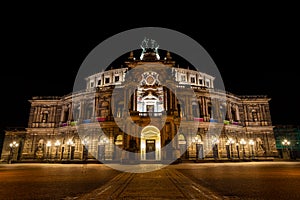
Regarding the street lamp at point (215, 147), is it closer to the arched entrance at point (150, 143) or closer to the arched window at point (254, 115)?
the arched entrance at point (150, 143)

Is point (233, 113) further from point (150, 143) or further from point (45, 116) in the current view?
point (45, 116)

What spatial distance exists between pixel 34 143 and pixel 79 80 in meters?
17.9

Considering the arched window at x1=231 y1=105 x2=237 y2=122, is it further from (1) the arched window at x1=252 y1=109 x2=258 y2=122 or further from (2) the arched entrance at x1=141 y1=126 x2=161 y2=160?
(2) the arched entrance at x1=141 y1=126 x2=161 y2=160

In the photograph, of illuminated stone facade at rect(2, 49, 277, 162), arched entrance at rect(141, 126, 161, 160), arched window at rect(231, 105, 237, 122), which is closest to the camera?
illuminated stone facade at rect(2, 49, 277, 162)

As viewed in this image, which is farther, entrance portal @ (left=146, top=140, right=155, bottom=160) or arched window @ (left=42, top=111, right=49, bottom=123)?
arched window @ (left=42, top=111, right=49, bottom=123)

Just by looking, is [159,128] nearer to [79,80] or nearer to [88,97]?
[88,97]

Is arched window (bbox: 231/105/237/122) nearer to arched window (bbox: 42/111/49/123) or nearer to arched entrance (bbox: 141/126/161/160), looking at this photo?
arched entrance (bbox: 141/126/161/160)

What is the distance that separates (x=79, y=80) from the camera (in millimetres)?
52125

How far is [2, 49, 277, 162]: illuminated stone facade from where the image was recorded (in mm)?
33469

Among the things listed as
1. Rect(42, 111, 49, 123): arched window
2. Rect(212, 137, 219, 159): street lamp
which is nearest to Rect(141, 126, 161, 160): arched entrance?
Rect(212, 137, 219, 159): street lamp

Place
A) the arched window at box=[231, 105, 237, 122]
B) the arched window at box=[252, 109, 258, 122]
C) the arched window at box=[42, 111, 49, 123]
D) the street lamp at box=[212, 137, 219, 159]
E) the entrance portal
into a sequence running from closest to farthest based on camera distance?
the entrance portal, the street lamp at box=[212, 137, 219, 159], the arched window at box=[231, 105, 237, 122], the arched window at box=[42, 111, 49, 123], the arched window at box=[252, 109, 258, 122]

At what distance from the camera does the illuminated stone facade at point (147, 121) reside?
33.5m

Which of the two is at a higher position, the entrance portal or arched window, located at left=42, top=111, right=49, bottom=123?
arched window, located at left=42, top=111, right=49, bottom=123

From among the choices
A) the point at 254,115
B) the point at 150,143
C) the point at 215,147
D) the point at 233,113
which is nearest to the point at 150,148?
the point at 150,143
